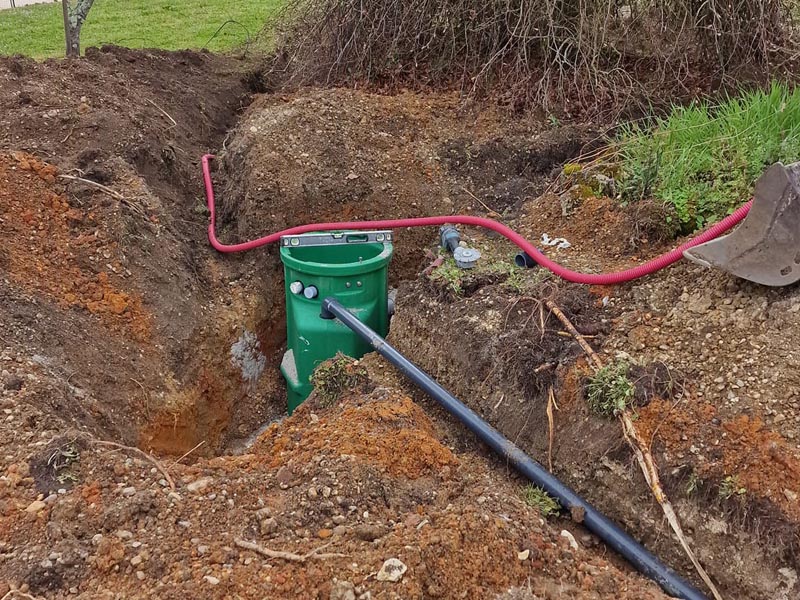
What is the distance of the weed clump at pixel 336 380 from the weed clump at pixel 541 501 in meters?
0.81

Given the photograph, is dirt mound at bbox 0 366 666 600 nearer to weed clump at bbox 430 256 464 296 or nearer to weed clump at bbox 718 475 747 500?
weed clump at bbox 718 475 747 500

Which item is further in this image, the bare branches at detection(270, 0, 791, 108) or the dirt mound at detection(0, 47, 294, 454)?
the bare branches at detection(270, 0, 791, 108)

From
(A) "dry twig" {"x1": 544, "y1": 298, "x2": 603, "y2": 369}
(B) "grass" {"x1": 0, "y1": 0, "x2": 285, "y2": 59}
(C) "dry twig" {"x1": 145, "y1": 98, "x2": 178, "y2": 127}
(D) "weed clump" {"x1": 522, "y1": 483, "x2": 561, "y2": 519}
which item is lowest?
(D) "weed clump" {"x1": 522, "y1": 483, "x2": 561, "y2": 519}

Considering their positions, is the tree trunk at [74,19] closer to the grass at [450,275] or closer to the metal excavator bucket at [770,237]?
the grass at [450,275]

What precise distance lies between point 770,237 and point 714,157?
0.89 m

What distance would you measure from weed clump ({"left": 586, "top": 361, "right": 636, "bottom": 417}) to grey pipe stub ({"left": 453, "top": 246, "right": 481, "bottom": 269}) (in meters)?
0.96

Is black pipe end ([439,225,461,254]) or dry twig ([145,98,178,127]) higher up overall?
dry twig ([145,98,178,127])

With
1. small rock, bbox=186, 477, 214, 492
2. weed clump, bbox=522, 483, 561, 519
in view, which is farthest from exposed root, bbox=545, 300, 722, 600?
small rock, bbox=186, 477, 214, 492

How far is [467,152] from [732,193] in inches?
63.6

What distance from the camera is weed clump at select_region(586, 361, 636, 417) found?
216 centimetres

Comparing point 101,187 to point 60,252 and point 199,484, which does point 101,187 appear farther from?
point 199,484

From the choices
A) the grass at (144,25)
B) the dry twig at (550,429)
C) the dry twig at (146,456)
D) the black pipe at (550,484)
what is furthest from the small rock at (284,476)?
the grass at (144,25)

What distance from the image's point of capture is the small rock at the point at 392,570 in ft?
5.08

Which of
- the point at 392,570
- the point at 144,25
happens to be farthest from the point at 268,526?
the point at 144,25
